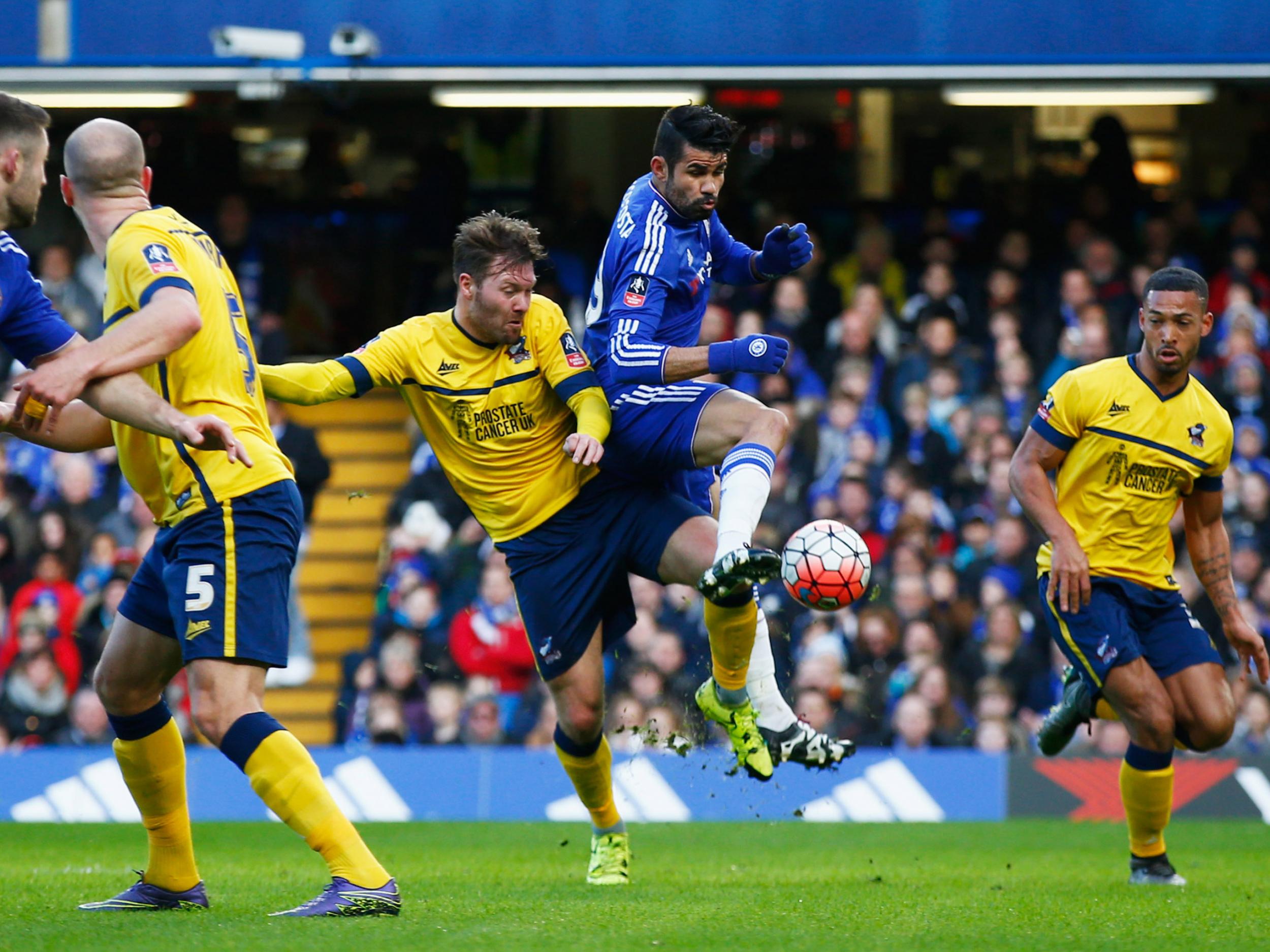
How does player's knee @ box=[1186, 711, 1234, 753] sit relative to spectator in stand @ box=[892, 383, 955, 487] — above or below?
below

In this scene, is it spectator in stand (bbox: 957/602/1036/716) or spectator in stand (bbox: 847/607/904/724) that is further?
spectator in stand (bbox: 957/602/1036/716)

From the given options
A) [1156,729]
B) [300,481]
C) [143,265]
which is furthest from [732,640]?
[300,481]

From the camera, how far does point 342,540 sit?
1398 centimetres

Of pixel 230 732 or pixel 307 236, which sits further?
pixel 307 236

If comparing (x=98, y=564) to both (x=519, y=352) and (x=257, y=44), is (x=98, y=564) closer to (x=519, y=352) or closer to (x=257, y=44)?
(x=257, y=44)

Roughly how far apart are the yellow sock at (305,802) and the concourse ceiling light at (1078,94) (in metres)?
9.63

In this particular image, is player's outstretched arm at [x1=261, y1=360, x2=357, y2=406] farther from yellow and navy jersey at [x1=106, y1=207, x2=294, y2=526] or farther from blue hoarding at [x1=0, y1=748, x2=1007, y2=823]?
blue hoarding at [x1=0, y1=748, x2=1007, y2=823]

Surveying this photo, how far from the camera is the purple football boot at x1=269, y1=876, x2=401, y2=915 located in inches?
211

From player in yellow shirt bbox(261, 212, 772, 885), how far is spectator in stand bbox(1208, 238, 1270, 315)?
804 cm

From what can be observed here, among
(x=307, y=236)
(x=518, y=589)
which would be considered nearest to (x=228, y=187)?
(x=307, y=236)

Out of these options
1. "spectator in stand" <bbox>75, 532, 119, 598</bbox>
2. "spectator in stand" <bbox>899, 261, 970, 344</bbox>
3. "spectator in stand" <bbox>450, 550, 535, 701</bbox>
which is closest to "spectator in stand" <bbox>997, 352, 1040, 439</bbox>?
"spectator in stand" <bbox>899, 261, 970, 344</bbox>

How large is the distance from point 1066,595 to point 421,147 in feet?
32.0

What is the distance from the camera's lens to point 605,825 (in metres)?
7.43

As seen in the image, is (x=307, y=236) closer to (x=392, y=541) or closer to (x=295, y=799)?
(x=392, y=541)
